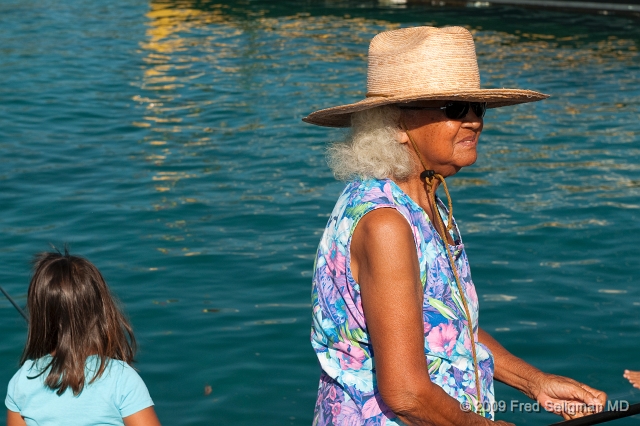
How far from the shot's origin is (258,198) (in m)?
7.58

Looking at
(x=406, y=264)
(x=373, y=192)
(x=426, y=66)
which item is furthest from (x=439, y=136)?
(x=406, y=264)

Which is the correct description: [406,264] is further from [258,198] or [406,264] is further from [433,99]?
[258,198]

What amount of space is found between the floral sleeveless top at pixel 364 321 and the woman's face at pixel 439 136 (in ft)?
0.54

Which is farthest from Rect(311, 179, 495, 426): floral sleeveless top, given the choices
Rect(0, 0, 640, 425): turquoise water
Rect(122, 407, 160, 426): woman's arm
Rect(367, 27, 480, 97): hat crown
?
Rect(0, 0, 640, 425): turquoise water

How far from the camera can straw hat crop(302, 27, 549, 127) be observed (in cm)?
242

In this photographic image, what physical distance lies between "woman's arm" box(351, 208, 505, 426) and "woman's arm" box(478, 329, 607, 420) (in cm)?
57

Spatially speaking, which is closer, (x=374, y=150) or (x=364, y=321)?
(x=364, y=321)

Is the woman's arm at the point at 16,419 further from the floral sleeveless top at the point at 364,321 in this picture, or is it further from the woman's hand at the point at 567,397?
the woman's hand at the point at 567,397

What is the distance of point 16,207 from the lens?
24.3ft

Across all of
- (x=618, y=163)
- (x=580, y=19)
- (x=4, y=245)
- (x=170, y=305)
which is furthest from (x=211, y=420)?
(x=580, y=19)

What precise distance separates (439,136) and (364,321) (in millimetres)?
548

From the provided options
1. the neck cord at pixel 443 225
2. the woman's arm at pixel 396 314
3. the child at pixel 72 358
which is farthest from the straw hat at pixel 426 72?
the child at pixel 72 358

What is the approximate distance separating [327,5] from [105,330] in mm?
17061

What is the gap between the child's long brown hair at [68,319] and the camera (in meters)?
2.40
